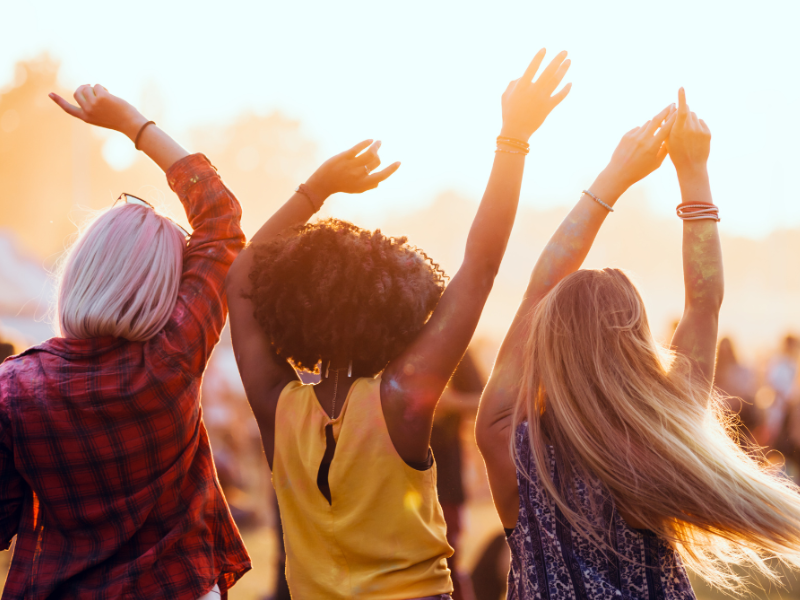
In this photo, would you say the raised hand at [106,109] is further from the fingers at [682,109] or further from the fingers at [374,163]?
the fingers at [682,109]

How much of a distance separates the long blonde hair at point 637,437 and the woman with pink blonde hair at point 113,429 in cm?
86

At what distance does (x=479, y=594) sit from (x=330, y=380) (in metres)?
2.50

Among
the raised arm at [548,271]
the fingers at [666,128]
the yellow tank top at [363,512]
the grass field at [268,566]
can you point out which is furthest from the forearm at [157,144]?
the grass field at [268,566]

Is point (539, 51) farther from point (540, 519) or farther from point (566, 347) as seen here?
point (540, 519)

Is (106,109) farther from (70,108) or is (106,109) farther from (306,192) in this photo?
(306,192)

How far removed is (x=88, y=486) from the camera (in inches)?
56.5

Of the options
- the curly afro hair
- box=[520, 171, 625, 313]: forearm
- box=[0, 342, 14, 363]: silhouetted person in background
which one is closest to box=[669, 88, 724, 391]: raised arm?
box=[520, 171, 625, 313]: forearm

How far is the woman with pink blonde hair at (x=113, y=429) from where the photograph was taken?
4.60 feet

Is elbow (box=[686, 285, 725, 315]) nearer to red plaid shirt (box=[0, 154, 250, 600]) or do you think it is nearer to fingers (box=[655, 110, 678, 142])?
fingers (box=[655, 110, 678, 142])

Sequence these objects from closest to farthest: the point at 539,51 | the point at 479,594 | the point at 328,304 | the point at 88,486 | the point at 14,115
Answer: the point at 328,304 < the point at 88,486 < the point at 539,51 < the point at 479,594 < the point at 14,115

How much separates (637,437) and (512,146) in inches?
29.7

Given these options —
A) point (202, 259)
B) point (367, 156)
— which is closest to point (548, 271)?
point (367, 156)

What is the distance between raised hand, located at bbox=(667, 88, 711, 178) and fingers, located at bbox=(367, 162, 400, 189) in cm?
81

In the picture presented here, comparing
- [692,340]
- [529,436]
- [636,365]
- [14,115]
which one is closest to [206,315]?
[529,436]
